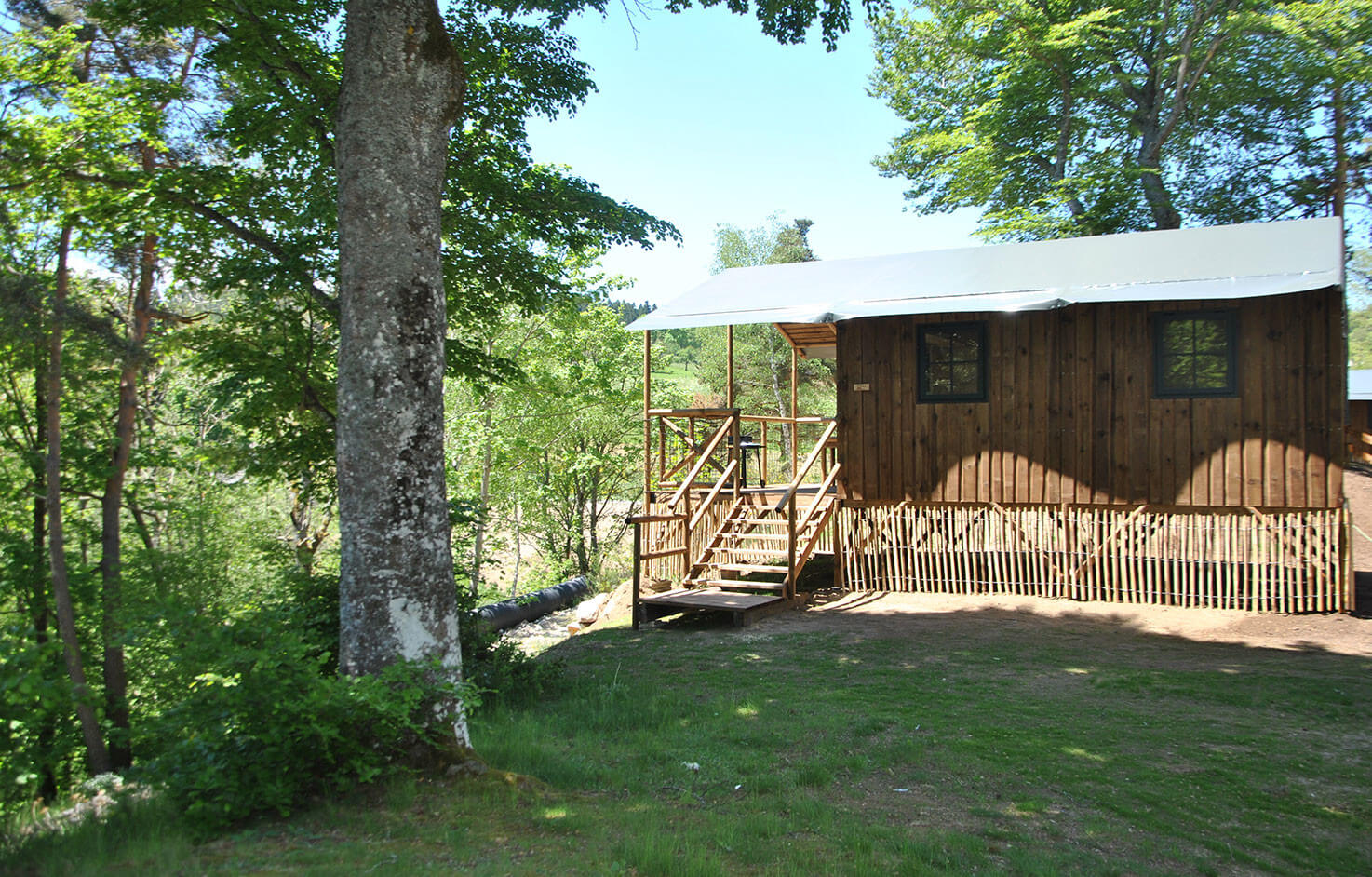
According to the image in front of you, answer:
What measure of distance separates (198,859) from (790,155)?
2921 cm

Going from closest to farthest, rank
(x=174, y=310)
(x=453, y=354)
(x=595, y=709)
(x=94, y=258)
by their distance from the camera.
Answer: (x=595, y=709)
(x=453, y=354)
(x=94, y=258)
(x=174, y=310)

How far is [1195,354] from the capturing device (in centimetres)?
1110

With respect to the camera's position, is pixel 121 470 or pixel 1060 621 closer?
pixel 1060 621

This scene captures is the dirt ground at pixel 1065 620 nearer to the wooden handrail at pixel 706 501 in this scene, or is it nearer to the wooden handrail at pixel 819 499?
the wooden handrail at pixel 819 499

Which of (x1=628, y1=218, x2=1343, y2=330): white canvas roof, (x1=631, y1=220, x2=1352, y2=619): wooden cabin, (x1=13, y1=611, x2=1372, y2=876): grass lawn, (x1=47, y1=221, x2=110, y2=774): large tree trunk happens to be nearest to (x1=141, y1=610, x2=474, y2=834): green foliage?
(x1=13, y1=611, x2=1372, y2=876): grass lawn

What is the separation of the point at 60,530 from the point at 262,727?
745 cm

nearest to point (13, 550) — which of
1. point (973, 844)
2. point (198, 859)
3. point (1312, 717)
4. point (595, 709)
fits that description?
point (595, 709)

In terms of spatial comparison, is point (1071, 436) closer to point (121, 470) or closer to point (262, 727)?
point (262, 727)

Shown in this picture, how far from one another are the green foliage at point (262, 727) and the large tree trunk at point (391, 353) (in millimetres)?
442

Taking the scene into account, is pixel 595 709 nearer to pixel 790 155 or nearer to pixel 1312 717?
pixel 1312 717

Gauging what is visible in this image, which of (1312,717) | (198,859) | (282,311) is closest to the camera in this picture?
(198,859)

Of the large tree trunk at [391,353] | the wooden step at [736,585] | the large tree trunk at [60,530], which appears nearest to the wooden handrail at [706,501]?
the wooden step at [736,585]

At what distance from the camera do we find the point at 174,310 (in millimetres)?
13016

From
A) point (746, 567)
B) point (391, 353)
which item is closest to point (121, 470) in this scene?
point (746, 567)
